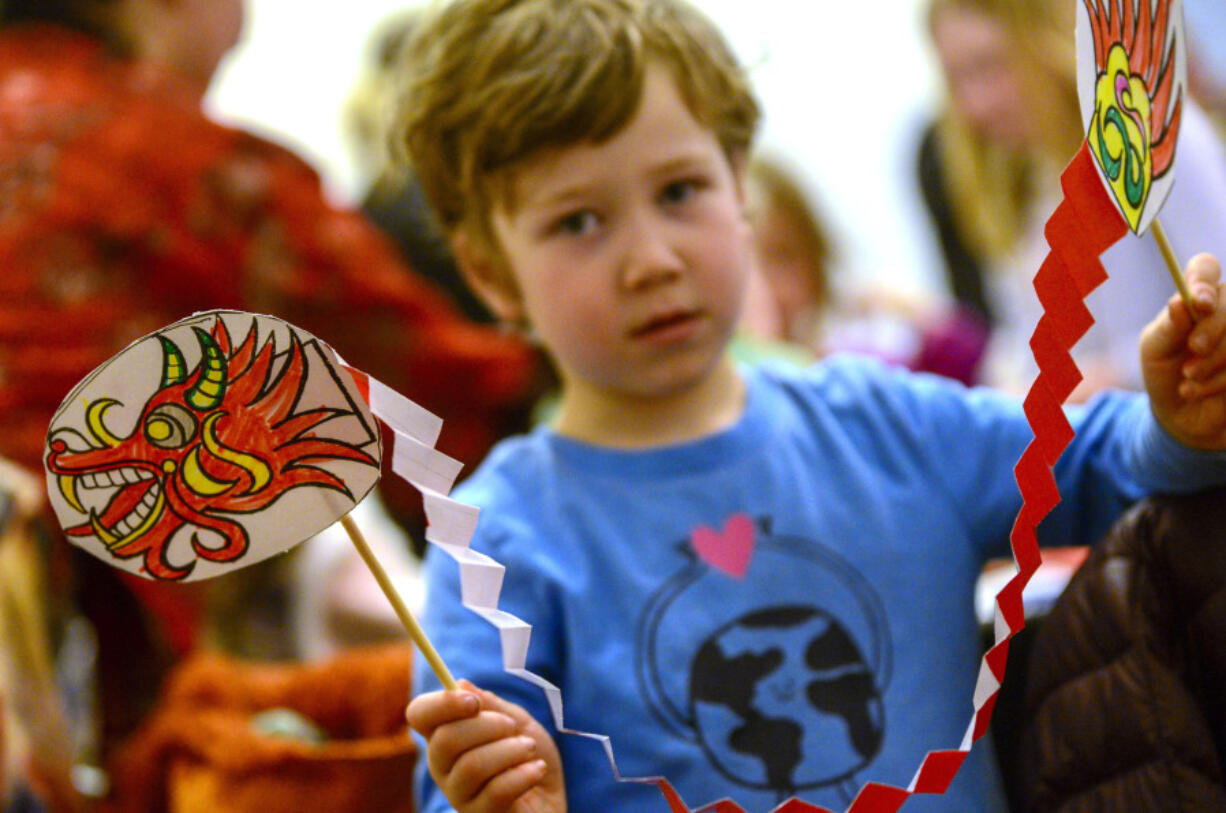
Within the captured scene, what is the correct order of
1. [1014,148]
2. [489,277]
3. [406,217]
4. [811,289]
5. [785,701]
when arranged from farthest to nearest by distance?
1. [811,289]
2. [1014,148]
3. [406,217]
4. [489,277]
5. [785,701]

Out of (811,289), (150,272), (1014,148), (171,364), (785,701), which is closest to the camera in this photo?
(171,364)

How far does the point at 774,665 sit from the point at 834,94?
212cm

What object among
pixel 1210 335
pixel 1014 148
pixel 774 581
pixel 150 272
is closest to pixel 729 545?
pixel 774 581

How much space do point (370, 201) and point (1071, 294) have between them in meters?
1.27

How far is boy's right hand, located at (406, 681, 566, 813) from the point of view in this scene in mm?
529

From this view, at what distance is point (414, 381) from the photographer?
1.41 meters

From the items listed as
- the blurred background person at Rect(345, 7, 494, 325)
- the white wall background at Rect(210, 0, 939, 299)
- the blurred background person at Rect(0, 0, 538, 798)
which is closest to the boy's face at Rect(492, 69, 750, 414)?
the blurred background person at Rect(0, 0, 538, 798)

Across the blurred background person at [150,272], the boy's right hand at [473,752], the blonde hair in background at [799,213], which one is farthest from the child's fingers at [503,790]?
the blonde hair in background at [799,213]

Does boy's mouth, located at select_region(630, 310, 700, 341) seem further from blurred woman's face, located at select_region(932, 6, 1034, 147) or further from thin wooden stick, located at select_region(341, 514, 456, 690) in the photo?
blurred woman's face, located at select_region(932, 6, 1034, 147)

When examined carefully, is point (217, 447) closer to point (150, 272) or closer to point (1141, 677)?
point (1141, 677)

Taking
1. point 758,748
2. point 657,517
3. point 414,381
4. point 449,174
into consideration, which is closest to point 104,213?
point 414,381

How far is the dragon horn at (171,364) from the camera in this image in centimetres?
51

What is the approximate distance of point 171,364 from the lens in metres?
0.51

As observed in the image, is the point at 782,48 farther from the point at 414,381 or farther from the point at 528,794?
the point at 528,794
